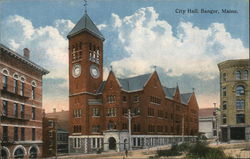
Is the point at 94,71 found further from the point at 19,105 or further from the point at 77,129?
the point at 19,105

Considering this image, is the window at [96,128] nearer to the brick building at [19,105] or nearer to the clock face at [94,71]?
the clock face at [94,71]

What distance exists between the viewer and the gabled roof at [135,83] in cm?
4931

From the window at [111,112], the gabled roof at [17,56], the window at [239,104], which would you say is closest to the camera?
the gabled roof at [17,56]

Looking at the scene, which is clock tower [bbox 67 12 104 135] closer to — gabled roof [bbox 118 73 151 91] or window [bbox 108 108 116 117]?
window [bbox 108 108 116 117]

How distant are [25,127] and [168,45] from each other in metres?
15.6

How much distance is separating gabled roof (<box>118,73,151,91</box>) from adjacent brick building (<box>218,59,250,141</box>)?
37.4 feet

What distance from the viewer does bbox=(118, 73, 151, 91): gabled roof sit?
162 ft

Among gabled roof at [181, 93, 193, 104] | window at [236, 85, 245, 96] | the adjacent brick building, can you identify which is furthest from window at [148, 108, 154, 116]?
gabled roof at [181, 93, 193, 104]

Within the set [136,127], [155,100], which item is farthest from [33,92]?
[155,100]

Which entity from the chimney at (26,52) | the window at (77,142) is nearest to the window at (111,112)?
the window at (77,142)

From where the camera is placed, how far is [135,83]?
50281 mm

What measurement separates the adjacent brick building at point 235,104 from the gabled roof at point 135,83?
11.4m

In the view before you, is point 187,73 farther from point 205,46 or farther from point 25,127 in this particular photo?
point 25,127

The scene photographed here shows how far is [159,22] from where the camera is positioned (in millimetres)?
25812
